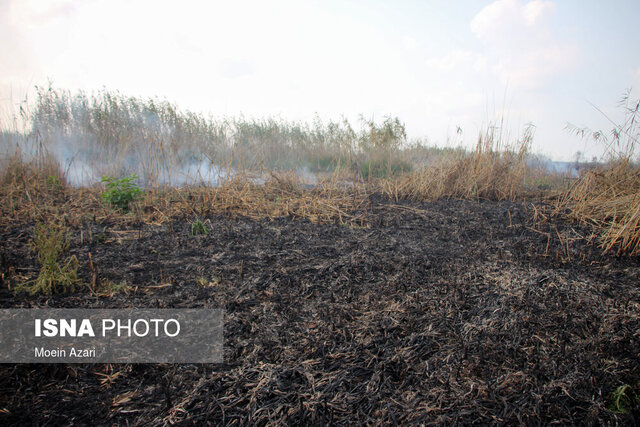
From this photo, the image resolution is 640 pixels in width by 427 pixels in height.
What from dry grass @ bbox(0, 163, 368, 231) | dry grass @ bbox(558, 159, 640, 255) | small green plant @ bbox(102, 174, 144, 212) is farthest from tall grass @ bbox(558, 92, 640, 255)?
small green plant @ bbox(102, 174, 144, 212)

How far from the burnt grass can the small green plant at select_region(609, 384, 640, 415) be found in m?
0.03

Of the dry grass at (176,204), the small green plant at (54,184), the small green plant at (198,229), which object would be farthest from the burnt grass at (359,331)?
the small green plant at (54,184)

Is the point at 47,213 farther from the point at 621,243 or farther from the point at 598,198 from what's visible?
the point at 598,198

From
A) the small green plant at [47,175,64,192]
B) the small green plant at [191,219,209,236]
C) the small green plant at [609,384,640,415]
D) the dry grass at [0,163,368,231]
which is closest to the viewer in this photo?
the small green plant at [609,384,640,415]

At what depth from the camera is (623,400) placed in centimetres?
111

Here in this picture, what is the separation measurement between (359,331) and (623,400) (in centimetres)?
95

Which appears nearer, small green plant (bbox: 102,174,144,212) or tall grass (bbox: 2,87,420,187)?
small green plant (bbox: 102,174,144,212)

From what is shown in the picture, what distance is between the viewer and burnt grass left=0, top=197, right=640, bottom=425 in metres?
1.09

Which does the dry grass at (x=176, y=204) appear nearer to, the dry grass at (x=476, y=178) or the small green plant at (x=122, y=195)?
the small green plant at (x=122, y=195)

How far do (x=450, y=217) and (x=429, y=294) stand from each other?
6.27 feet

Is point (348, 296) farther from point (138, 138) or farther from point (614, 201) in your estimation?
point (138, 138)

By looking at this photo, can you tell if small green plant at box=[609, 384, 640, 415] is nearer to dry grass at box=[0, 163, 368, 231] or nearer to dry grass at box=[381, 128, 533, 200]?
dry grass at box=[0, 163, 368, 231]

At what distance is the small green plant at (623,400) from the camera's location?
1.08 metres

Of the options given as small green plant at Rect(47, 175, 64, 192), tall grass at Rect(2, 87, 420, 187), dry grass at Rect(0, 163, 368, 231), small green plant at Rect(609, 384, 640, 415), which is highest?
tall grass at Rect(2, 87, 420, 187)
